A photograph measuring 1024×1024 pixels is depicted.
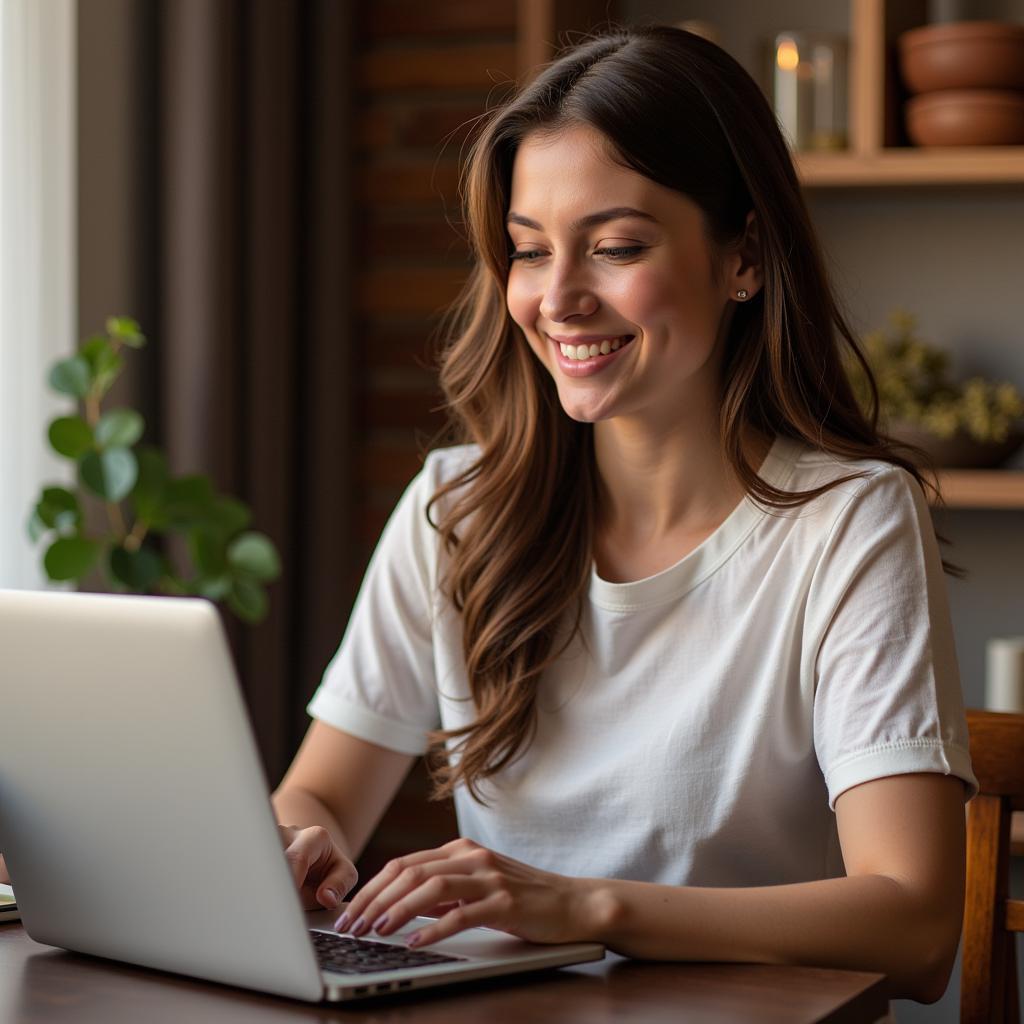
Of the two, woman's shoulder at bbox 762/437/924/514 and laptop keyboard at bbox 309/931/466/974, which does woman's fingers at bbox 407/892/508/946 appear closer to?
laptop keyboard at bbox 309/931/466/974

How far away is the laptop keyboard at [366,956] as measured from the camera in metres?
0.98

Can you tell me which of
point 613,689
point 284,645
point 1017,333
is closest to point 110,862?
point 613,689

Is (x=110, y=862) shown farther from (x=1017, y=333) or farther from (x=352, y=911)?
(x=1017, y=333)

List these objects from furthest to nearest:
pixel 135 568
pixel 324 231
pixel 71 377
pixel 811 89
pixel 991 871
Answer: pixel 324 231
pixel 811 89
pixel 135 568
pixel 71 377
pixel 991 871

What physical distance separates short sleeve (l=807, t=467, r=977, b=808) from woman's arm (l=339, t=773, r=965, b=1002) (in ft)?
Result: 0.09

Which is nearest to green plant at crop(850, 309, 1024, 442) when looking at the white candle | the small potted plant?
the small potted plant

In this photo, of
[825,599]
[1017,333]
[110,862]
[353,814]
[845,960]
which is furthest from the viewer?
[1017,333]

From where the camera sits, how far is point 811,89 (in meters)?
2.73

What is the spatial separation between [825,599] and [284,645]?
1.74 meters

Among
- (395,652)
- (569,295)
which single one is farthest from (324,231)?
(569,295)

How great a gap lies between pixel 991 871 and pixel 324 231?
2.12m

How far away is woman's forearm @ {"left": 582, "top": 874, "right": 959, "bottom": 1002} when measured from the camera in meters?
1.07

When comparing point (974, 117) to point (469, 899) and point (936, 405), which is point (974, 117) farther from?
point (469, 899)

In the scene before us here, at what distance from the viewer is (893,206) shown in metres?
2.96
